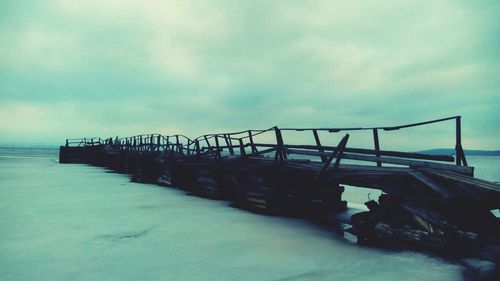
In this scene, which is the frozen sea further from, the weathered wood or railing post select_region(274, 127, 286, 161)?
railing post select_region(274, 127, 286, 161)

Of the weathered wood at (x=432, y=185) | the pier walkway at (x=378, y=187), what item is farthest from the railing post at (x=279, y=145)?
the weathered wood at (x=432, y=185)

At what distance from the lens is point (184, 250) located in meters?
7.50

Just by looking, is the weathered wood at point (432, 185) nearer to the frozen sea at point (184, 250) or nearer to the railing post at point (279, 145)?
the frozen sea at point (184, 250)

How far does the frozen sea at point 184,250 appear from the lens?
610cm

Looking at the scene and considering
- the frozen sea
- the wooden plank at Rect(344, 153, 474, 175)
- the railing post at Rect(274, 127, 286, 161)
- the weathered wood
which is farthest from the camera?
the railing post at Rect(274, 127, 286, 161)

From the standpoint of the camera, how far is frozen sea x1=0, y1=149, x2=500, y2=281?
240 inches

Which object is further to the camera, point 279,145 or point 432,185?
point 279,145

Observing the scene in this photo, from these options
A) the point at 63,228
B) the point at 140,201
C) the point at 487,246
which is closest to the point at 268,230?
the point at 487,246

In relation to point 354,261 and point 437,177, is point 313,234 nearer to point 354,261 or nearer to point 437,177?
point 354,261

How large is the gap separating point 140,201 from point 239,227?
6789mm

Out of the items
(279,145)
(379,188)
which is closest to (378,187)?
(379,188)

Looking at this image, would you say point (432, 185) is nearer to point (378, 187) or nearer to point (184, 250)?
point (378, 187)

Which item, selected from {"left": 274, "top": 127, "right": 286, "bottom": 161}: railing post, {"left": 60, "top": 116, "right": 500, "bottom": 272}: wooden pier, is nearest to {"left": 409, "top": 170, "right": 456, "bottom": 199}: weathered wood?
{"left": 60, "top": 116, "right": 500, "bottom": 272}: wooden pier

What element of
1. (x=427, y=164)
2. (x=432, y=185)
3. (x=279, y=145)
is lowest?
(x=432, y=185)
